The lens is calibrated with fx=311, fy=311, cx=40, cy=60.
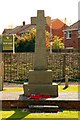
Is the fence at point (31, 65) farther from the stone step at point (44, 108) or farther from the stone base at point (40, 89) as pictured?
the stone step at point (44, 108)

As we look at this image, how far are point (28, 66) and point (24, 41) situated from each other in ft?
88.7

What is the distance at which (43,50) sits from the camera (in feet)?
43.1

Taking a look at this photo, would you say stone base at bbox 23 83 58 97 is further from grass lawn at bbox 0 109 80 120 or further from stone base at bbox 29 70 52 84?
grass lawn at bbox 0 109 80 120

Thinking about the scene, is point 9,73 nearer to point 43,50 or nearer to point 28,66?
point 28,66

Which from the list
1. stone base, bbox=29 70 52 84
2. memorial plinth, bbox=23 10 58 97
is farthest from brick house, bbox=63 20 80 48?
stone base, bbox=29 70 52 84

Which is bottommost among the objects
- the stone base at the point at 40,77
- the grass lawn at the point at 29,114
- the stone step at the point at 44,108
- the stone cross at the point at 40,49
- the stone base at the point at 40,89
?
the grass lawn at the point at 29,114

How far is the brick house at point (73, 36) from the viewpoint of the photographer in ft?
159

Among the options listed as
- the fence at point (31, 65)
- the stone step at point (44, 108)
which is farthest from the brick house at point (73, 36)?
the stone step at point (44, 108)

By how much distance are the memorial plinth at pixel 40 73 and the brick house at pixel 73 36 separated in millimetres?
34942

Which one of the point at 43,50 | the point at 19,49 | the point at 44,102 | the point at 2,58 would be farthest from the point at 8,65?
the point at 19,49

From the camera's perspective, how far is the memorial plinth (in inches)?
508

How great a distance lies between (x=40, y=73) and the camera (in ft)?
42.8

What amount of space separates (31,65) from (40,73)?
1110 centimetres

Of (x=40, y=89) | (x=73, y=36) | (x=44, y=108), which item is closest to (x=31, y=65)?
(x=40, y=89)
